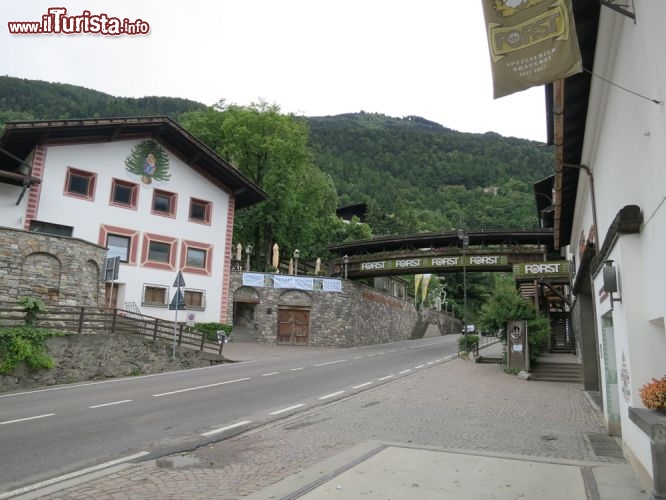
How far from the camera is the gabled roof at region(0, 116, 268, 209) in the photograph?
79.5 ft

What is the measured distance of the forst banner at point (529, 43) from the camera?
4883mm

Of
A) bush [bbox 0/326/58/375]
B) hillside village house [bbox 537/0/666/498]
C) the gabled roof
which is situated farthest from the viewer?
the gabled roof

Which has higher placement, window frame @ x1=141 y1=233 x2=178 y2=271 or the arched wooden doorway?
window frame @ x1=141 y1=233 x2=178 y2=271

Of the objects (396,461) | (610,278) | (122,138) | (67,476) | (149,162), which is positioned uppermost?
(122,138)

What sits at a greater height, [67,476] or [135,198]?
[135,198]

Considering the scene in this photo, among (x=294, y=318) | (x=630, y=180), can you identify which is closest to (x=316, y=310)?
(x=294, y=318)

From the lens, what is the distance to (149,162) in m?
28.7

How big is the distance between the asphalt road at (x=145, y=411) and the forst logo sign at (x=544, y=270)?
45.3 ft

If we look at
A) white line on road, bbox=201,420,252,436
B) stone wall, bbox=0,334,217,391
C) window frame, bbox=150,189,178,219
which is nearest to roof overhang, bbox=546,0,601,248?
white line on road, bbox=201,420,252,436

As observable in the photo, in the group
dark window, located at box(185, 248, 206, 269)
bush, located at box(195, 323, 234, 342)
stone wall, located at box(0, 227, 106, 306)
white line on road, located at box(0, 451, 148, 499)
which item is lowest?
white line on road, located at box(0, 451, 148, 499)

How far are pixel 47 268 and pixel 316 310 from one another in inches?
716

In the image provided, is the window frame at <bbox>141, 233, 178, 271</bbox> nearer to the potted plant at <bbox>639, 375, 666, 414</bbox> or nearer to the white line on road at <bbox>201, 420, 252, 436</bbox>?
the white line on road at <bbox>201, 420, 252, 436</bbox>

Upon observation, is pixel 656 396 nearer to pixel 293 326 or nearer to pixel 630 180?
pixel 630 180

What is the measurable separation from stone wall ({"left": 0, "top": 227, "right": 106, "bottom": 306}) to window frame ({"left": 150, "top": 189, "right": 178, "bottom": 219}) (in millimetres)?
7682
